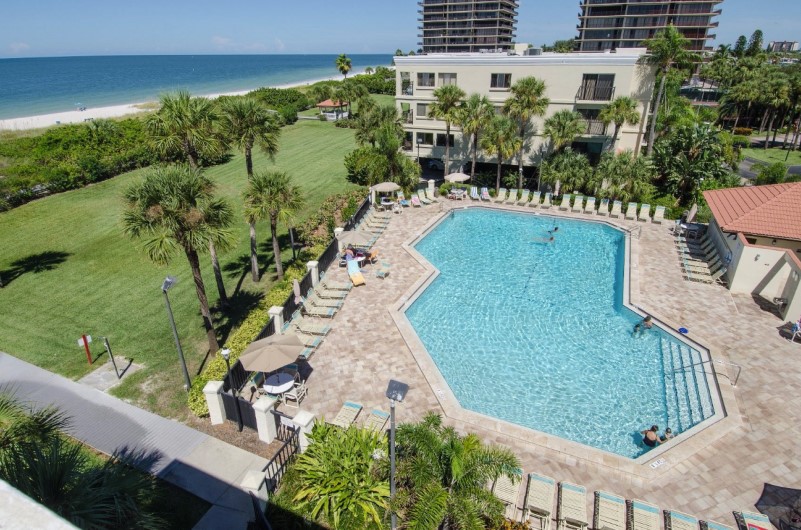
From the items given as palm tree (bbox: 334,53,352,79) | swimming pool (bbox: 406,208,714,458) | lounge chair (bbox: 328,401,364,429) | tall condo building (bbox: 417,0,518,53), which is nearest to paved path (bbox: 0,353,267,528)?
lounge chair (bbox: 328,401,364,429)

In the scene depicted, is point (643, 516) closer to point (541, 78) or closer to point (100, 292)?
point (100, 292)

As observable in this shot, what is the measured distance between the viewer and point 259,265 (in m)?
23.2

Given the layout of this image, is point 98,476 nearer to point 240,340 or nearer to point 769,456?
point 240,340

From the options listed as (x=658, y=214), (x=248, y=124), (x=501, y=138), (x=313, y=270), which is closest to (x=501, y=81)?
(x=501, y=138)

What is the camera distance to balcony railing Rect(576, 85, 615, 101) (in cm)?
3103

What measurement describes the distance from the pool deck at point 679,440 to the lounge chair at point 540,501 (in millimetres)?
791

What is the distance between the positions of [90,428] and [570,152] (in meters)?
31.1

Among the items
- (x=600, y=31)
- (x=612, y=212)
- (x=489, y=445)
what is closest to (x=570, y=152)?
(x=612, y=212)

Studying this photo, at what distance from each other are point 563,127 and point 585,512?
2618cm

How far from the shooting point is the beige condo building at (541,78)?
101 feet

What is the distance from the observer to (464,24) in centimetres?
12319

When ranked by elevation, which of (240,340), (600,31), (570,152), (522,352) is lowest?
(522,352)

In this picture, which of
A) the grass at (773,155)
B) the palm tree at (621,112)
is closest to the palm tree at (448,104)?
the palm tree at (621,112)

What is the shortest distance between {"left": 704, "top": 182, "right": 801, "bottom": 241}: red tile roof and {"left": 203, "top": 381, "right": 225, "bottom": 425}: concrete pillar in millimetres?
22647
